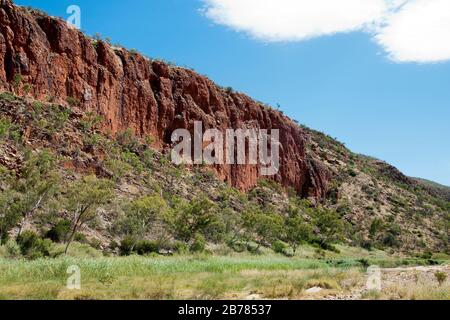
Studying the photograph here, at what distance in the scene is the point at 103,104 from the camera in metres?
63.2

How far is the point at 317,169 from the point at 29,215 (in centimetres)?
7379

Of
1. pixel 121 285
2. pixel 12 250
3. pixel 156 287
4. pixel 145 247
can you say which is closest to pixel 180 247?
pixel 145 247

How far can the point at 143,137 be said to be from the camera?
68.1 meters

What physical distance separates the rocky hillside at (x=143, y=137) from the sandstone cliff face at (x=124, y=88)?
0.51 ft

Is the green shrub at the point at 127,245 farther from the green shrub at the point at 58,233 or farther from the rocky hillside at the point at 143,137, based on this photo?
the green shrub at the point at 58,233

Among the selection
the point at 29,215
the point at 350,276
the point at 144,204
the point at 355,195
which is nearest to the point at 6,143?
the point at 29,215

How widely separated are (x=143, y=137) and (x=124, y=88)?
27.5 ft

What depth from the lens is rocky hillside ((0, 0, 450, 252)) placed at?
4900cm

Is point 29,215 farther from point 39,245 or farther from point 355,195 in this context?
point 355,195

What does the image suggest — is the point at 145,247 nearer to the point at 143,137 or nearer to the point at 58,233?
the point at 58,233

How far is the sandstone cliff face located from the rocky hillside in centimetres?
16

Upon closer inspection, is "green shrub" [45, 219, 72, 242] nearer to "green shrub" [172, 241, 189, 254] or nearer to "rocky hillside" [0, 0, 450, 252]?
"rocky hillside" [0, 0, 450, 252]

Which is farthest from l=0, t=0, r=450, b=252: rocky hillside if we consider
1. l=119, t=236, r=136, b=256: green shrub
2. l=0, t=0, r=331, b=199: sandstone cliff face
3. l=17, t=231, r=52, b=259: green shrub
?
l=17, t=231, r=52, b=259: green shrub

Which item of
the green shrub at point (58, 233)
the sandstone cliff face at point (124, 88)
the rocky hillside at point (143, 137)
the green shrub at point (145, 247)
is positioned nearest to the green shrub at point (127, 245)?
the green shrub at point (145, 247)
